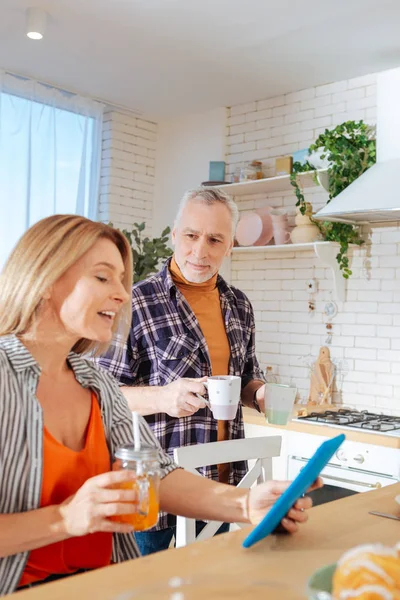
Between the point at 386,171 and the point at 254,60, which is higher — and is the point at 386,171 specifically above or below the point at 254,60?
below

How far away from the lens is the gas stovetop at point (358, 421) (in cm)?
342

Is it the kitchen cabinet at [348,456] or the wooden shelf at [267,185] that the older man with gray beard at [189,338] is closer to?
the kitchen cabinet at [348,456]

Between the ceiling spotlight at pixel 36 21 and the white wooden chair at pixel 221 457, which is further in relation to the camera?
the ceiling spotlight at pixel 36 21

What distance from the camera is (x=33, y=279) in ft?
5.00

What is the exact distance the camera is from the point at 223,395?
6.73ft

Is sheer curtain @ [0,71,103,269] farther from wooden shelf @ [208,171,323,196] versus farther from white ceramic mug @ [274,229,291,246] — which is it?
white ceramic mug @ [274,229,291,246]

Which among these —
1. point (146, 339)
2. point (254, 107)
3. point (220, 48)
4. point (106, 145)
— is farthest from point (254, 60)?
point (146, 339)

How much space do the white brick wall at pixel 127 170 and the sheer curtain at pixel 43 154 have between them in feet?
0.31

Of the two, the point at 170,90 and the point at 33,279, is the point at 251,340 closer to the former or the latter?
the point at 33,279

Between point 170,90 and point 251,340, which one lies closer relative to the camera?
point 251,340

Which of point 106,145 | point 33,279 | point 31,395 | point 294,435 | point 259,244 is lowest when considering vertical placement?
point 294,435

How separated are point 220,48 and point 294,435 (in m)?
2.12

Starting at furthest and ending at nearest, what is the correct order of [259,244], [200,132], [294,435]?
1. [200,132]
2. [259,244]
3. [294,435]

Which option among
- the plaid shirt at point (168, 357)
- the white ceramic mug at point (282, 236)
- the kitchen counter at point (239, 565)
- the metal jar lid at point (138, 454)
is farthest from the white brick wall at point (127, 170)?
the metal jar lid at point (138, 454)
